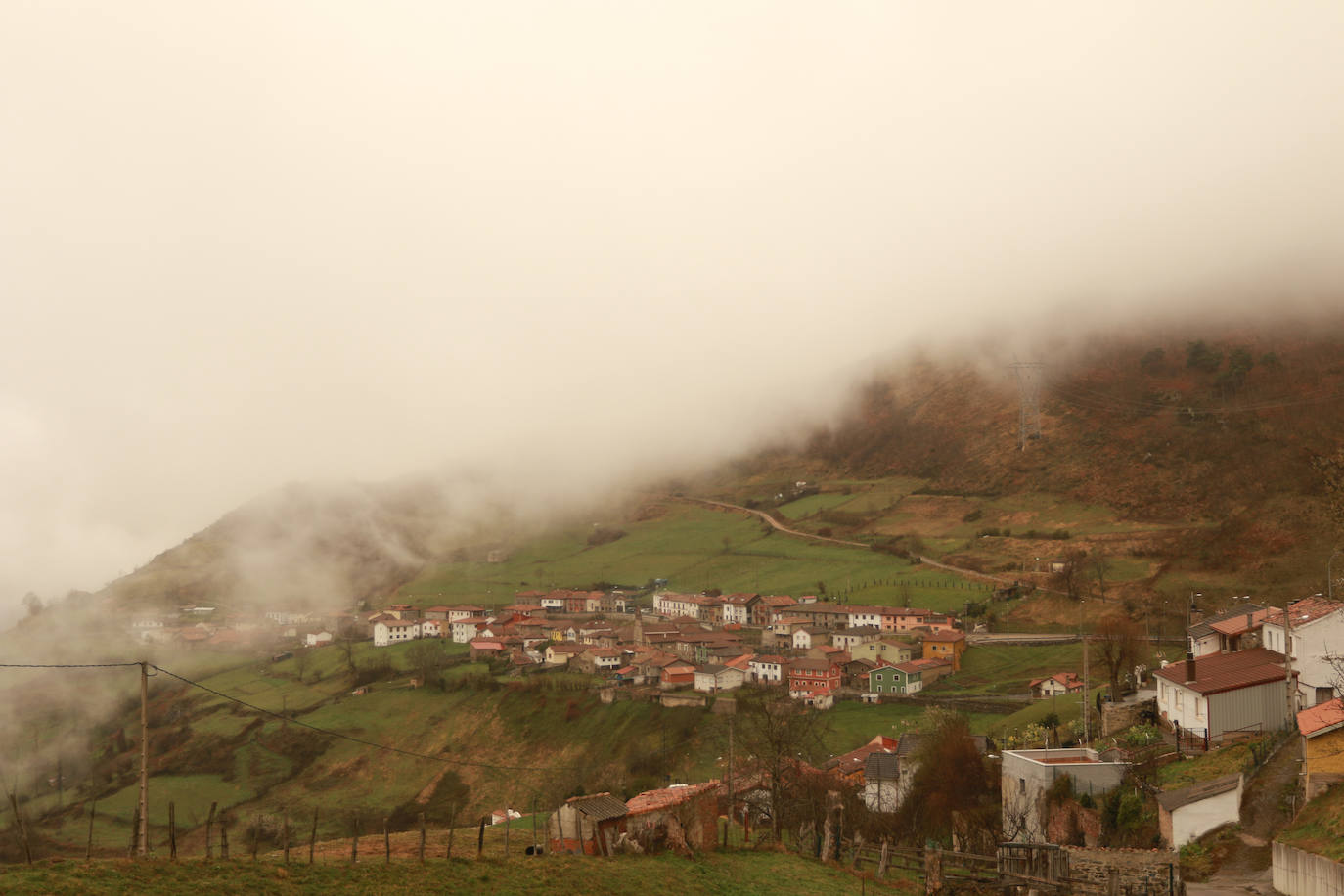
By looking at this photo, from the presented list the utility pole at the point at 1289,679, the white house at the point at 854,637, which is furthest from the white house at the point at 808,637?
the utility pole at the point at 1289,679

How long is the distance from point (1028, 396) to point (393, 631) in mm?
127684

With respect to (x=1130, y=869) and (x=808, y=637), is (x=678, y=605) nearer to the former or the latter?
(x=808, y=637)

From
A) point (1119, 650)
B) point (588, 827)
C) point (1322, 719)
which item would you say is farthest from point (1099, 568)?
point (588, 827)

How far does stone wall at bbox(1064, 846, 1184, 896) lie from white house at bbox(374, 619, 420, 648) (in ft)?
387

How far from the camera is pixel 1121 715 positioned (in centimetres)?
3972

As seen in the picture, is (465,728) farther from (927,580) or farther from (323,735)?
(927,580)

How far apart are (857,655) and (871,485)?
295ft

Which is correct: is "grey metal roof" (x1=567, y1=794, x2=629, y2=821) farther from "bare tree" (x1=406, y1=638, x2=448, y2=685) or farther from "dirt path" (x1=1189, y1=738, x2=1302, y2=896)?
"bare tree" (x1=406, y1=638, x2=448, y2=685)

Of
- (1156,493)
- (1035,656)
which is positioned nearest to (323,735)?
(1035,656)

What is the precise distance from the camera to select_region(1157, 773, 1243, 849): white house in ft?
83.5

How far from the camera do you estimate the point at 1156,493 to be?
13062 centimetres

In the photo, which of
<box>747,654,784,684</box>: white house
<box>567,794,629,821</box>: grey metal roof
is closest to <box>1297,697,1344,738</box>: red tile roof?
<box>567,794,629,821</box>: grey metal roof

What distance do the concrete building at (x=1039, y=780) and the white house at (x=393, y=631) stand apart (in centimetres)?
10892

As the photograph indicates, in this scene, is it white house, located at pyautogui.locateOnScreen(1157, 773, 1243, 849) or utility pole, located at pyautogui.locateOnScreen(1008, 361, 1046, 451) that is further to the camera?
utility pole, located at pyautogui.locateOnScreen(1008, 361, 1046, 451)
